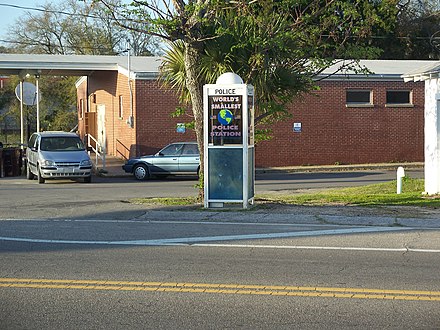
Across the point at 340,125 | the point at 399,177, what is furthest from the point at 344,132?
the point at 399,177

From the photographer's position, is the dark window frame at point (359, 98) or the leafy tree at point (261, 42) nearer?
the leafy tree at point (261, 42)

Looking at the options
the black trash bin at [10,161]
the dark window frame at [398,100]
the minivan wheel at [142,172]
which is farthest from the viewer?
the dark window frame at [398,100]

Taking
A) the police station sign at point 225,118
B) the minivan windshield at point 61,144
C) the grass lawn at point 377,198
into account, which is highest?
the police station sign at point 225,118

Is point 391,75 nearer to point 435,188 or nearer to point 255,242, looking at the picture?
point 435,188

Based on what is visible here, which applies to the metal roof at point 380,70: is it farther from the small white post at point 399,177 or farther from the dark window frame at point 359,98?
the small white post at point 399,177

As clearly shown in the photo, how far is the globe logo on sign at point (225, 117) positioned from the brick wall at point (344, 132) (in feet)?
59.3

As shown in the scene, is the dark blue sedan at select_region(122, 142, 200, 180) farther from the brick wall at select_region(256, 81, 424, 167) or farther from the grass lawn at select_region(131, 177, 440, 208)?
the grass lawn at select_region(131, 177, 440, 208)

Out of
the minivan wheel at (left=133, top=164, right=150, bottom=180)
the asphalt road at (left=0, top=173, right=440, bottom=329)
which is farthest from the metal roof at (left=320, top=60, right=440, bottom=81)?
the asphalt road at (left=0, top=173, right=440, bottom=329)

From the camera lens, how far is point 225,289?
329 inches

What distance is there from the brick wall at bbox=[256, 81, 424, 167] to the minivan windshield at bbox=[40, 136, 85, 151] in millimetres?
9099

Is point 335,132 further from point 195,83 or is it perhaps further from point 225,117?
point 225,117

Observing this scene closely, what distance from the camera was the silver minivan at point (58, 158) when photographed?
26.0 m

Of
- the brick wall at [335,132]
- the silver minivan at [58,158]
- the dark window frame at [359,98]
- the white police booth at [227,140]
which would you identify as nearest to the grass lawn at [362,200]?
the white police booth at [227,140]

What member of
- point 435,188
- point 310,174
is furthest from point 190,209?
point 310,174
